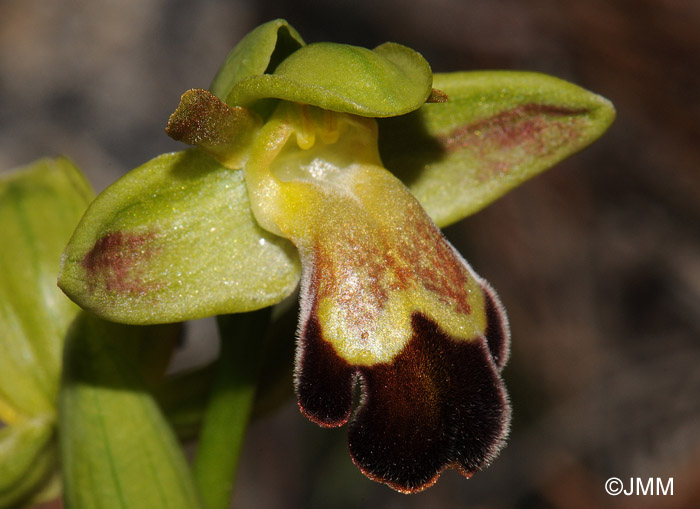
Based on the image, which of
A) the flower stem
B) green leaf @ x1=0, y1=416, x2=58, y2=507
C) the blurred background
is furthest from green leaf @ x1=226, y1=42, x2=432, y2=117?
the blurred background

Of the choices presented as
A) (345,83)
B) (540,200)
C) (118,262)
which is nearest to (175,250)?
(118,262)

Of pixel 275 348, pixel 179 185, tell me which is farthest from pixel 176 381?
pixel 179 185

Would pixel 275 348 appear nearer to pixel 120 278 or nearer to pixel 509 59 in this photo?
pixel 120 278

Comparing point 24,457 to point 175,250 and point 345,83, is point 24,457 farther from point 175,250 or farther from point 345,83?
point 345,83

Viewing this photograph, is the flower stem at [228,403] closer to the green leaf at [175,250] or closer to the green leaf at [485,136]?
the green leaf at [175,250]

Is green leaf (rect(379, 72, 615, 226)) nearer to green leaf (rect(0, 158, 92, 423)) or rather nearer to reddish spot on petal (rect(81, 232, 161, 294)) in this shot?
reddish spot on petal (rect(81, 232, 161, 294))
